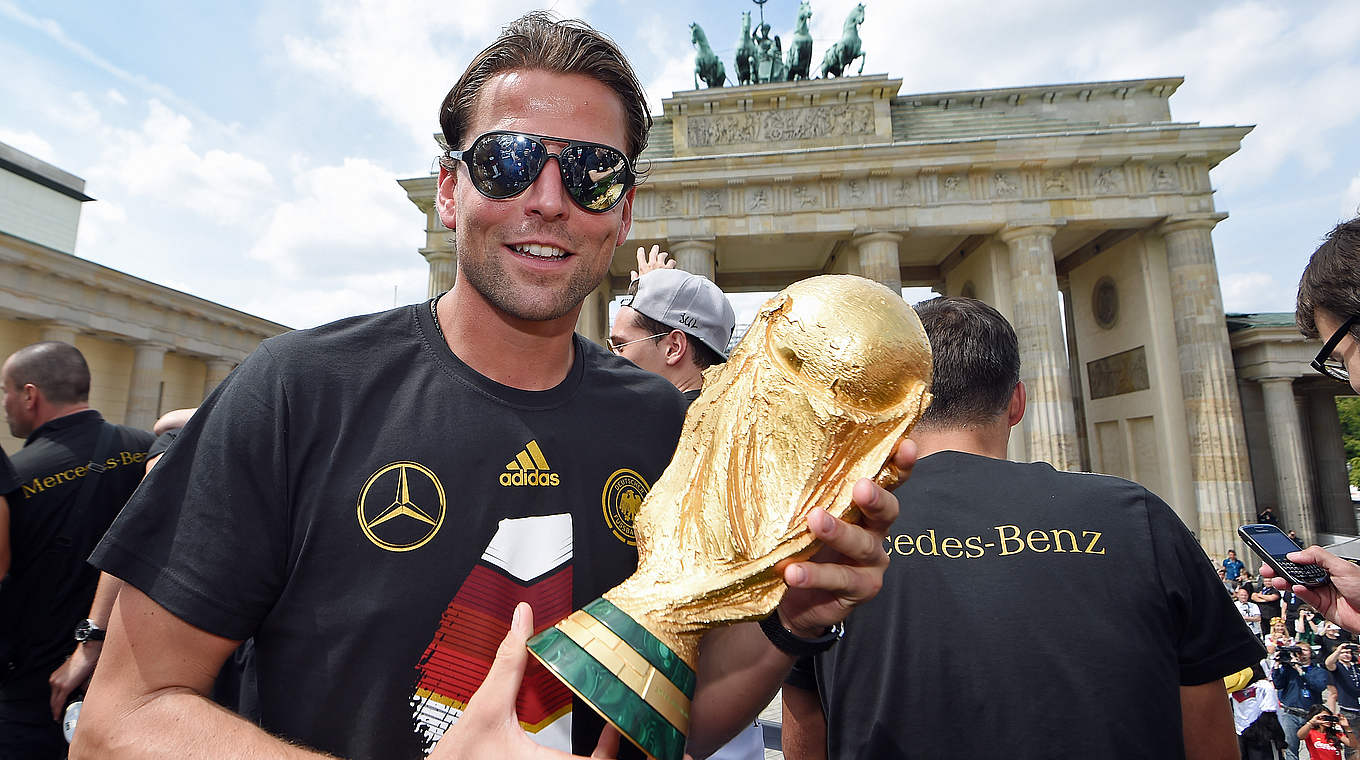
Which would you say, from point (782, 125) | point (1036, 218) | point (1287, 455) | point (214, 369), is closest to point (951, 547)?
point (1036, 218)

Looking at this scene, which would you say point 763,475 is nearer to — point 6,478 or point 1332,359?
point 1332,359

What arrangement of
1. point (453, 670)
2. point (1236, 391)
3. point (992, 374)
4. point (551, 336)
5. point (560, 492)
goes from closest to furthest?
point (453, 670) < point (560, 492) < point (551, 336) < point (992, 374) < point (1236, 391)

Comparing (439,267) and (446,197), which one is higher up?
(439,267)

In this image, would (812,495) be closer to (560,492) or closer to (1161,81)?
(560,492)

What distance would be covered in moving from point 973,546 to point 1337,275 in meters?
1.48

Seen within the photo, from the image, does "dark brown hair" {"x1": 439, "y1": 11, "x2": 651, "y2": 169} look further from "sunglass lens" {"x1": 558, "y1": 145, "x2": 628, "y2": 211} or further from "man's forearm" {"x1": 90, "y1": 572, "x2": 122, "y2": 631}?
"man's forearm" {"x1": 90, "y1": 572, "x2": 122, "y2": 631}

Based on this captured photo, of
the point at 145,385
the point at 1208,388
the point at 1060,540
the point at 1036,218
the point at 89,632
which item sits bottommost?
the point at 89,632

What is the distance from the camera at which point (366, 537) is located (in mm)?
1147

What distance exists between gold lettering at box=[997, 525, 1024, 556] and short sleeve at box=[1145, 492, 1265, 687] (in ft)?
1.12

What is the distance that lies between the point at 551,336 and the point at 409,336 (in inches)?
11.8

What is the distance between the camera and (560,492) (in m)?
1.26

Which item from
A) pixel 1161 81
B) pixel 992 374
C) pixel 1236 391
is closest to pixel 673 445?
pixel 992 374

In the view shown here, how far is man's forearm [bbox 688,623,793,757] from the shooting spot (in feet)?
3.83

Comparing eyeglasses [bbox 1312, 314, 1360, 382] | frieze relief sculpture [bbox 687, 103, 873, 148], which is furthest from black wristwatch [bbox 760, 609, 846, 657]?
frieze relief sculpture [bbox 687, 103, 873, 148]
